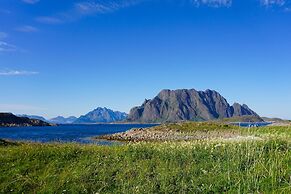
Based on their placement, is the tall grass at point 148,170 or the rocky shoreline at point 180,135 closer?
the tall grass at point 148,170

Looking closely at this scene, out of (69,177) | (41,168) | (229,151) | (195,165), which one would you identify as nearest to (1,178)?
(41,168)

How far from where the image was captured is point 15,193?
14367 mm

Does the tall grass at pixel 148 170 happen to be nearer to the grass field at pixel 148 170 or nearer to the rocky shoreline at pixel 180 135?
the grass field at pixel 148 170

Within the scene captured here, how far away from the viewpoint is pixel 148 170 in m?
15.8

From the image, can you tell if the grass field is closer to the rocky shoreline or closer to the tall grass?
the tall grass

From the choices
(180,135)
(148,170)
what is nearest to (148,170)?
(148,170)

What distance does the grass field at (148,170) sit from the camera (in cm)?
1291

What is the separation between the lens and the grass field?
12914 millimetres

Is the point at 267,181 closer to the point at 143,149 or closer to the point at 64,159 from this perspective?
the point at 143,149

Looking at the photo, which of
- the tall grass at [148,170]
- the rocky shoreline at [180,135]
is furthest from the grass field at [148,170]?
the rocky shoreline at [180,135]

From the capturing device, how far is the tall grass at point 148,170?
42.4 feet

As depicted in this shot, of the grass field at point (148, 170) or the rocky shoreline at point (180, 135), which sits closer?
the grass field at point (148, 170)

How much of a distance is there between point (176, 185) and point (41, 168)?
307 inches

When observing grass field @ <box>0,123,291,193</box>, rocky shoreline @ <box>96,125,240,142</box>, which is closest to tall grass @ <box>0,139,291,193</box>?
grass field @ <box>0,123,291,193</box>
